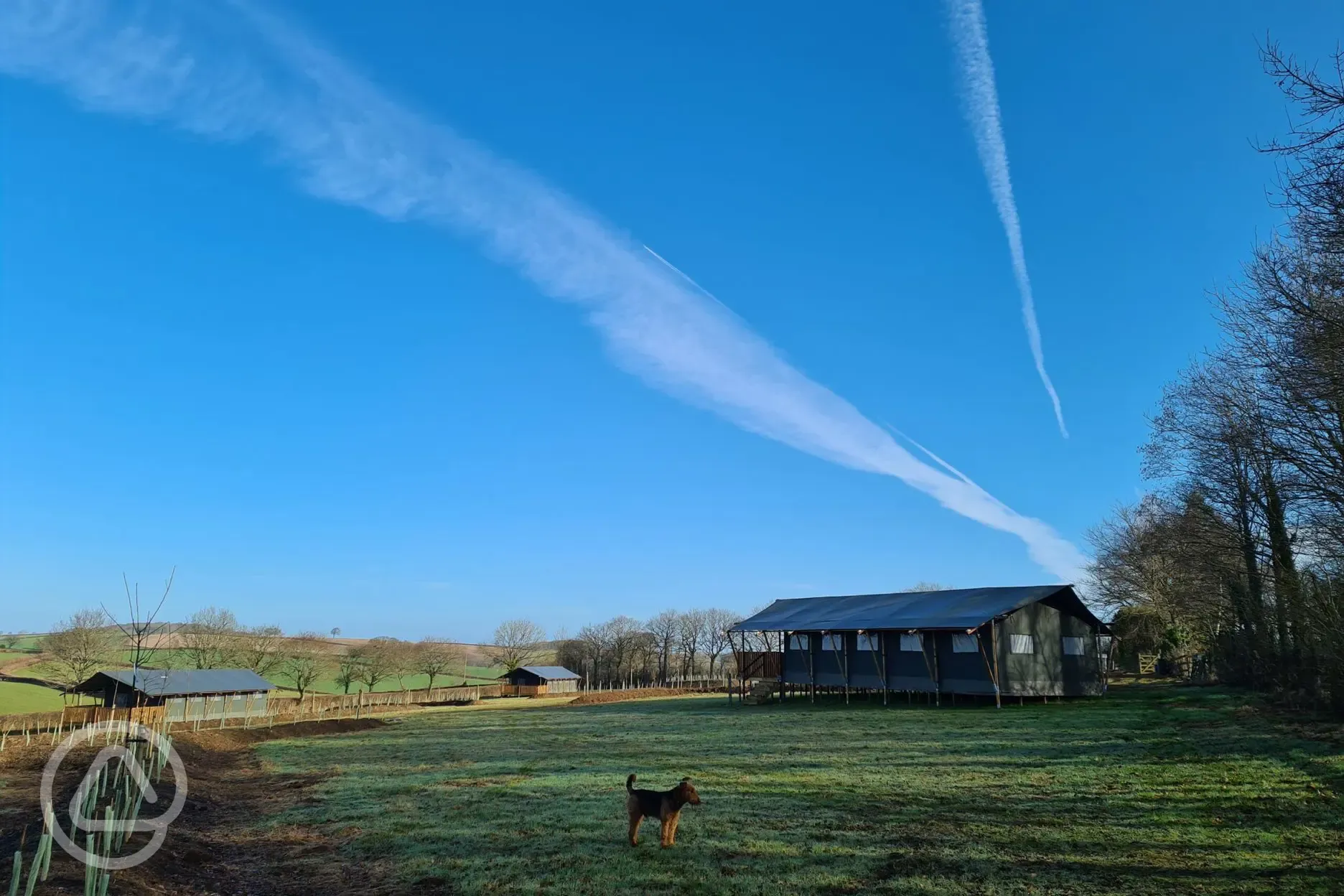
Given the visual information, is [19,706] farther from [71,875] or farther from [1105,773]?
[1105,773]

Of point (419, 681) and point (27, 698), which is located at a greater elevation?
point (27, 698)

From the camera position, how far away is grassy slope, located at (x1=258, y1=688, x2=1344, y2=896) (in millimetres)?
7766

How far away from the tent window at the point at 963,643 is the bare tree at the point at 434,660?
1903 inches

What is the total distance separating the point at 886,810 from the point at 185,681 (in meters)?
47.3

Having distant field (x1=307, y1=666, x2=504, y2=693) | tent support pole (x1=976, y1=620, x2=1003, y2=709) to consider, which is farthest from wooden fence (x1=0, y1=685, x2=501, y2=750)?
tent support pole (x1=976, y1=620, x2=1003, y2=709)

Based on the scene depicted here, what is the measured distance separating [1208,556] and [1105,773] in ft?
59.7

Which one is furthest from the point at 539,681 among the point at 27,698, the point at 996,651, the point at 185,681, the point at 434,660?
the point at 996,651

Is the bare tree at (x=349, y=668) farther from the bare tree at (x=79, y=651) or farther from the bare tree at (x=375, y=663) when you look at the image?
the bare tree at (x=79, y=651)

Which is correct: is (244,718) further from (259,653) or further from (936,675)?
(936,675)

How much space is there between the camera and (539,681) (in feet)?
211

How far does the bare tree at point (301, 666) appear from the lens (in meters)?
59.8

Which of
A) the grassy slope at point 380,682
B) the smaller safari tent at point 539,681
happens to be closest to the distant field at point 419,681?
the grassy slope at point 380,682

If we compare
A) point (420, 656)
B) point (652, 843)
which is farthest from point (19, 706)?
point (652, 843)

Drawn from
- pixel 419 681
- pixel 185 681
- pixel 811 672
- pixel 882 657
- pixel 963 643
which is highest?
pixel 963 643
